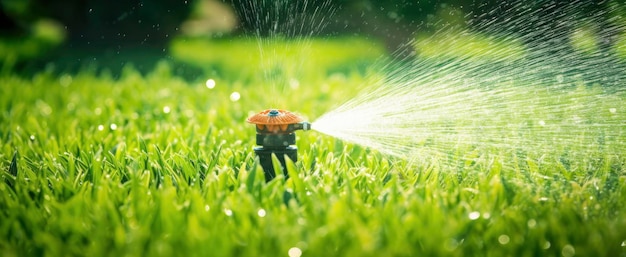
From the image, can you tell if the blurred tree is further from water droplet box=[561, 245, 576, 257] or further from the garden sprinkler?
water droplet box=[561, 245, 576, 257]

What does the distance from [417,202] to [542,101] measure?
79.0 inches

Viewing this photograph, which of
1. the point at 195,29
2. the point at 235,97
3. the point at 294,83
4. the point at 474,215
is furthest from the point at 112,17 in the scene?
the point at 474,215

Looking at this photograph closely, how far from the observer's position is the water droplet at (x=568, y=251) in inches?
68.1

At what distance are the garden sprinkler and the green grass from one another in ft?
0.28

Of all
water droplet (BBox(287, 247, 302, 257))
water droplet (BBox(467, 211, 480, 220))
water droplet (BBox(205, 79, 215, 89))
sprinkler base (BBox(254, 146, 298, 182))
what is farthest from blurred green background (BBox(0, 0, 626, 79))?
water droplet (BBox(287, 247, 302, 257))

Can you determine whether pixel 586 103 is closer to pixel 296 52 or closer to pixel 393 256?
pixel 393 256

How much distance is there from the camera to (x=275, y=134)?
234cm

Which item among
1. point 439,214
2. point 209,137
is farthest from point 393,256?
point 209,137

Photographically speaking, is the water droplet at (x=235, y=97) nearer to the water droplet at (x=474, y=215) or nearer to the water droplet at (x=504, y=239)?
the water droplet at (x=474, y=215)

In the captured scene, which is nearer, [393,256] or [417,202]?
[393,256]

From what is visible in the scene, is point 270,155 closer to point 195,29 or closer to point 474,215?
point 474,215

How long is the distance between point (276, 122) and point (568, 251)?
1008 mm

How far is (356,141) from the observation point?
2.77 m

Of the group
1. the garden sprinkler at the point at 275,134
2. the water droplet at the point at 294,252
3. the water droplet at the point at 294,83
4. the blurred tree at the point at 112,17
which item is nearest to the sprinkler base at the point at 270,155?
the garden sprinkler at the point at 275,134
